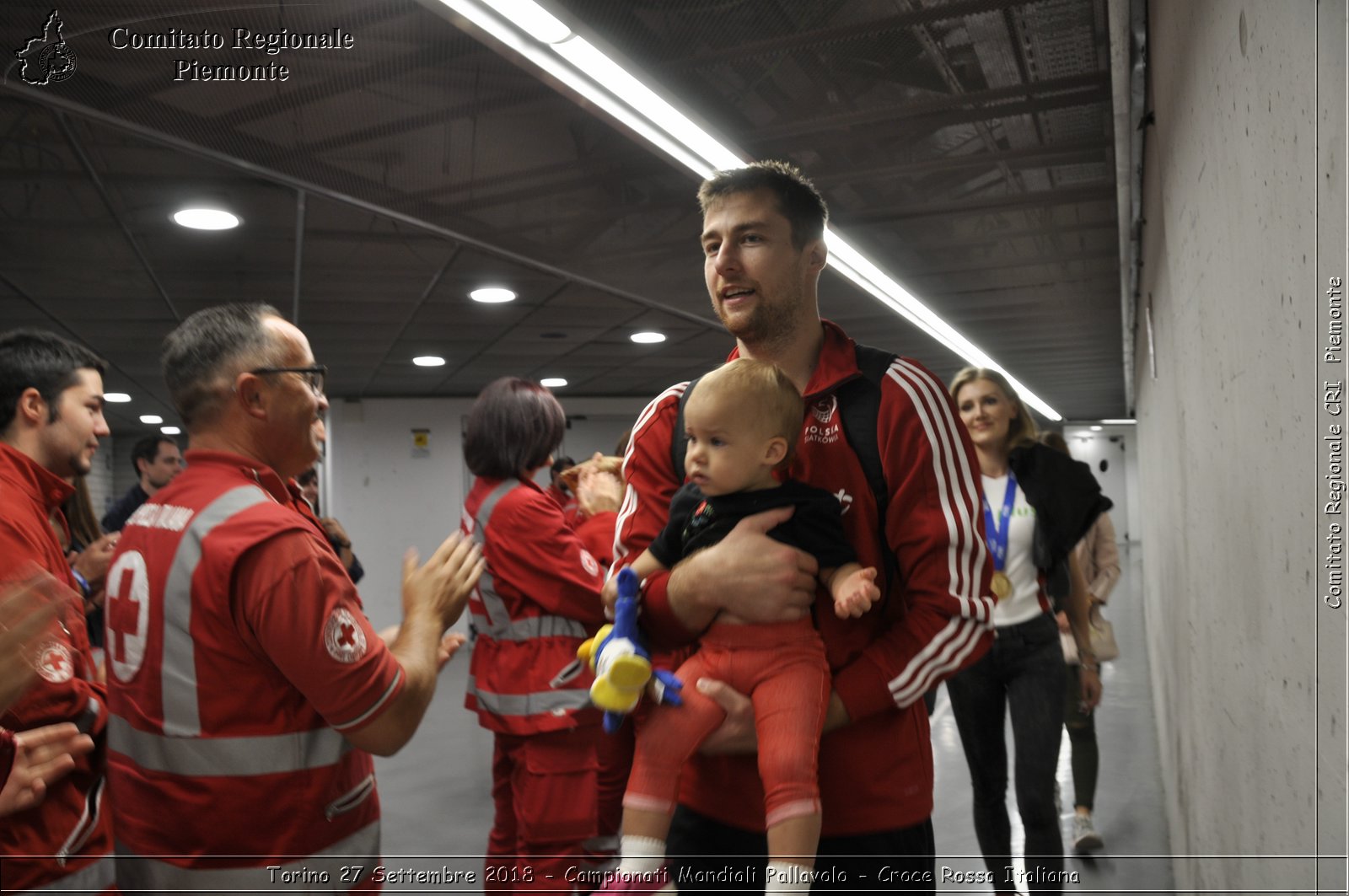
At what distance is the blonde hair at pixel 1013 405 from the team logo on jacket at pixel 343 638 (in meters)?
2.62

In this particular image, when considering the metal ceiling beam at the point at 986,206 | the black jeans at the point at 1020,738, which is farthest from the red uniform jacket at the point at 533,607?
the metal ceiling beam at the point at 986,206

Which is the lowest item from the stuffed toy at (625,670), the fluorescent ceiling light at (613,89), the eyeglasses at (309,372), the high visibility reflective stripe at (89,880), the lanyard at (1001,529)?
the high visibility reflective stripe at (89,880)

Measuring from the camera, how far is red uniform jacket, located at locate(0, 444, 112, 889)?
1902mm

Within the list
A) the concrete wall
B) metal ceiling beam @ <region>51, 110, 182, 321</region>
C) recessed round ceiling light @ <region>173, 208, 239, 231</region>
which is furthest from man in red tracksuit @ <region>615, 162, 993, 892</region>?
recessed round ceiling light @ <region>173, 208, 239, 231</region>

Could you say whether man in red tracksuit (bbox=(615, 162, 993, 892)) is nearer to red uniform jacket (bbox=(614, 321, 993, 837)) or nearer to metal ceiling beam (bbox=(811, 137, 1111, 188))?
red uniform jacket (bbox=(614, 321, 993, 837))

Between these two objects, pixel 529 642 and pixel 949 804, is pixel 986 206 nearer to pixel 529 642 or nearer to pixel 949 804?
pixel 949 804

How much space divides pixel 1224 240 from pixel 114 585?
2036 mm

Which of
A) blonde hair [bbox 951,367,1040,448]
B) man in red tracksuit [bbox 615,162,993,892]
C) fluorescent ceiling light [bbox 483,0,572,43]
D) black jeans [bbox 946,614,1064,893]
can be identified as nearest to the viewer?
man in red tracksuit [bbox 615,162,993,892]

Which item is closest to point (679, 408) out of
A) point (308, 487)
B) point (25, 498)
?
point (25, 498)

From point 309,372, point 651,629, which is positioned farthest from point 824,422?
point 309,372

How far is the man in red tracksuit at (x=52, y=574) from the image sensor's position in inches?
75.3

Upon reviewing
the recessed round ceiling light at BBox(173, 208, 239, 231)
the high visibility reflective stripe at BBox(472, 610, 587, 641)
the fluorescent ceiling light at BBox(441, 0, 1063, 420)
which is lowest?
the high visibility reflective stripe at BBox(472, 610, 587, 641)

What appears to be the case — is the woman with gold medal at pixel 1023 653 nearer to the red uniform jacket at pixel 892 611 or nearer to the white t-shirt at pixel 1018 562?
the white t-shirt at pixel 1018 562

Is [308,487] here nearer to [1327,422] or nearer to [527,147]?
[527,147]
